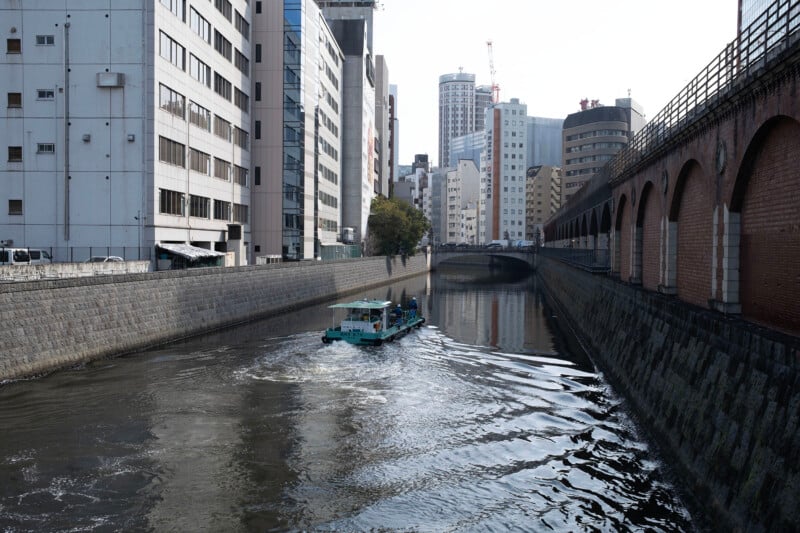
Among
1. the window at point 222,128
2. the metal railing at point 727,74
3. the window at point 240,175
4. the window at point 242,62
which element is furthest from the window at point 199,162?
the metal railing at point 727,74

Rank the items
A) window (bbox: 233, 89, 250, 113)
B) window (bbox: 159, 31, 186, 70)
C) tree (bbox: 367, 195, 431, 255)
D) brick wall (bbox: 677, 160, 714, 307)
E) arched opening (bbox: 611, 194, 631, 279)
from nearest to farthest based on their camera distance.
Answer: brick wall (bbox: 677, 160, 714, 307) < arched opening (bbox: 611, 194, 631, 279) < window (bbox: 159, 31, 186, 70) < window (bbox: 233, 89, 250, 113) < tree (bbox: 367, 195, 431, 255)

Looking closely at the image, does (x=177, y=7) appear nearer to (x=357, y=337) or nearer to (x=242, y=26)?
(x=242, y=26)

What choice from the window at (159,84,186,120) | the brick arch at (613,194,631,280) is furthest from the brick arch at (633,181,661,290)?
the window at (159,84,186,120)

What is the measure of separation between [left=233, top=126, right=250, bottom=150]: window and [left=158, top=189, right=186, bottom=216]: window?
1481cm

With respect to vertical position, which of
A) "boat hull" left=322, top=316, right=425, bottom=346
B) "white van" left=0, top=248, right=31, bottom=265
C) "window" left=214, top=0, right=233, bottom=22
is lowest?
"boat hull" left=322, top=316, right=425, bottom=346

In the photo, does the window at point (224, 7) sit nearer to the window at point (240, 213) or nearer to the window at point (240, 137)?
the window at point (240, 137)

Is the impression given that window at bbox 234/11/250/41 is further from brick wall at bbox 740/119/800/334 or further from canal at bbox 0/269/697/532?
brick wall at bbox 740/119/800/334

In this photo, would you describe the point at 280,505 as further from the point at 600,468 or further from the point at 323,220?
the point at 323,220

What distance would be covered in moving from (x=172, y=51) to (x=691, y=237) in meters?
41.2

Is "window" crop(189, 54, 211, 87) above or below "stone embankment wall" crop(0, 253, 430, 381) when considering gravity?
above

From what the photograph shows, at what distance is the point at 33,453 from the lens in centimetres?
2056

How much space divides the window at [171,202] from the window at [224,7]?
1939cm

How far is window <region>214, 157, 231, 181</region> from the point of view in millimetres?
64062

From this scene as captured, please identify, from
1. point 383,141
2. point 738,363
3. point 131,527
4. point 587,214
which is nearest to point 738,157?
point 738,363
